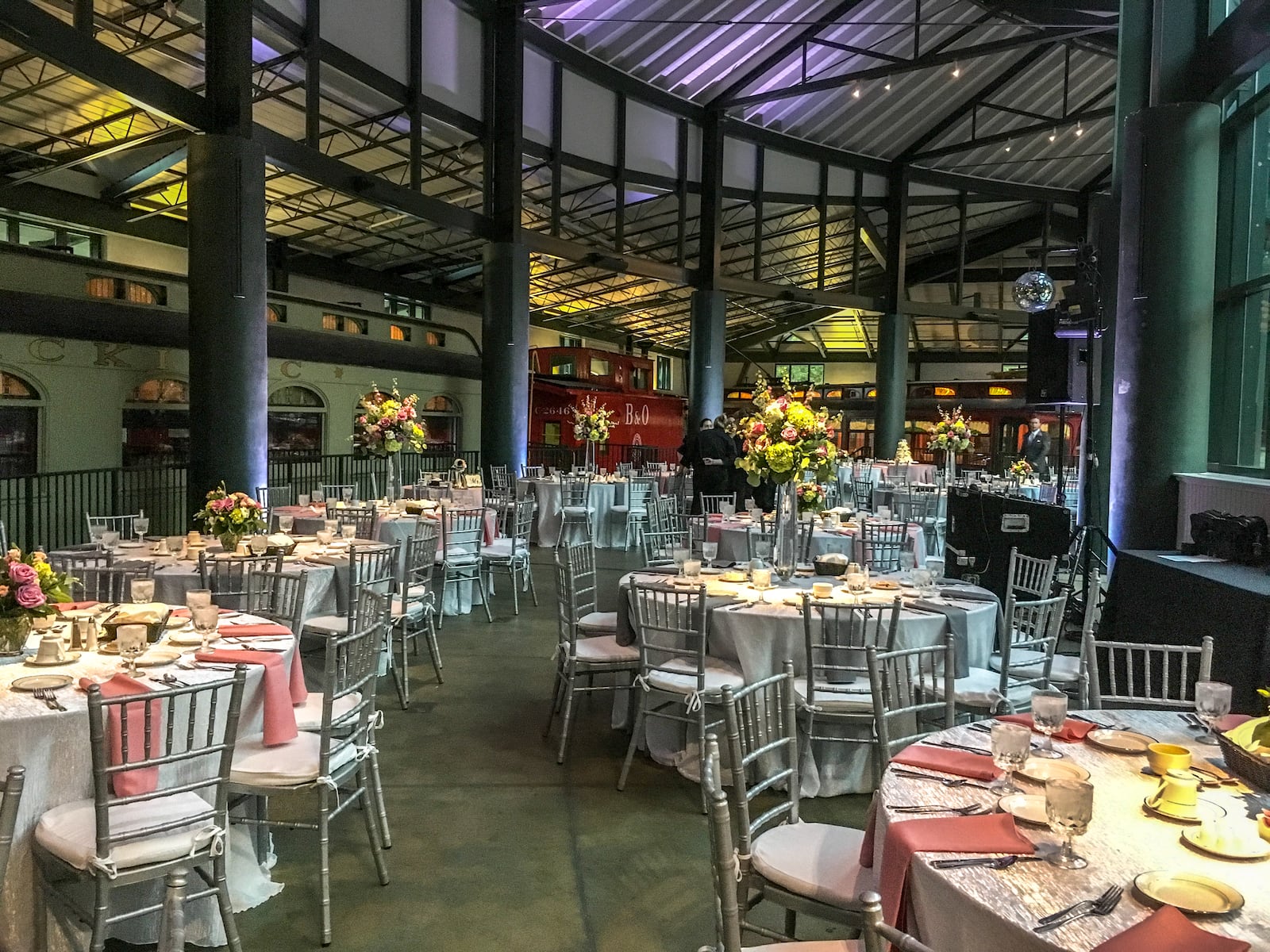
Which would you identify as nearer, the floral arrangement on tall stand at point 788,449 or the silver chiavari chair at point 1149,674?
the silver chiavari chair at point 1149,674

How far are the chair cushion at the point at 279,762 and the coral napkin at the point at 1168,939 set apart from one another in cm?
239

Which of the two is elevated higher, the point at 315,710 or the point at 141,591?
the point at 141,591

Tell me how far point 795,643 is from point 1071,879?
96.0 inches

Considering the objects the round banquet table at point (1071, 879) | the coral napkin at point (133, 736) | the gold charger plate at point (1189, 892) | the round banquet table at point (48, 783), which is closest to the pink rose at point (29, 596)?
the round banquet table at point (48, 783)

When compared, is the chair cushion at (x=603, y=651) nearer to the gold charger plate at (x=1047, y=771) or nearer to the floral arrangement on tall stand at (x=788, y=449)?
the floral arrangement on tall stand at (x=788, y=449)

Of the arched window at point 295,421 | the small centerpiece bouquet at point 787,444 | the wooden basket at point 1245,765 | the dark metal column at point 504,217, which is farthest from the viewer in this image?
the arched window at point 295,421

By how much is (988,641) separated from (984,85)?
48.9ft

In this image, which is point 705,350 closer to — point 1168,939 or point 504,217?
point 504,217

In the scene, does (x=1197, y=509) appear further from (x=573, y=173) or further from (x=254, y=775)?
(x=573, y=173)

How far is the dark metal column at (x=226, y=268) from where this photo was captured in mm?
8344

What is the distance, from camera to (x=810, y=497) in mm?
5402

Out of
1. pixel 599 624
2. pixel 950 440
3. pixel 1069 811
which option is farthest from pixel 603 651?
pixel 950 440

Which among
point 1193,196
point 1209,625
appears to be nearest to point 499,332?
point 1193,196

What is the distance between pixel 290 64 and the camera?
34.3ft
